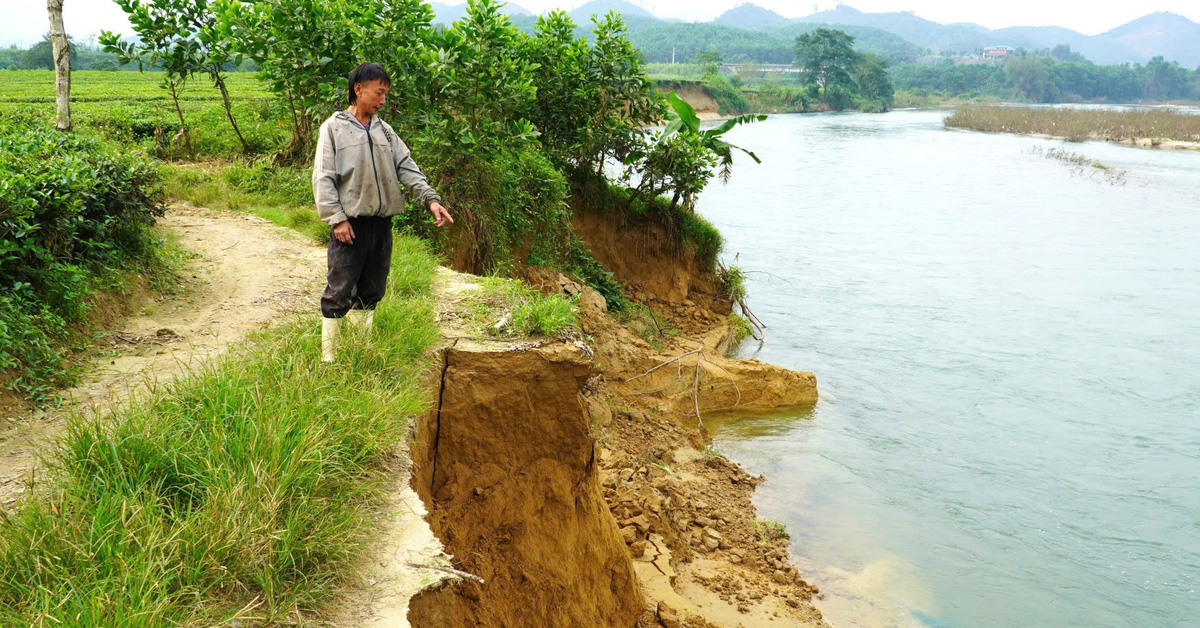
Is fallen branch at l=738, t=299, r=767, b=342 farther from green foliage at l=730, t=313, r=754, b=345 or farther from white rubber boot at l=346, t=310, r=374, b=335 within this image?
white rubber boot at l=346, t=310, r=374, b=335

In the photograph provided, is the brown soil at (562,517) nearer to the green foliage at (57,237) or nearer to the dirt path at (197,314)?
the dirt path at (197,314)

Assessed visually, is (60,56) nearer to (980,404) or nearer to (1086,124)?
(980,404)

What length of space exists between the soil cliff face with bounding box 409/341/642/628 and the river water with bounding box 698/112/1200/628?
2234mm

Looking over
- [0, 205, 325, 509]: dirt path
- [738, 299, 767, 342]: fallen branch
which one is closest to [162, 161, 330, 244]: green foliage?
[0, 205, 325, 509]: dirt path

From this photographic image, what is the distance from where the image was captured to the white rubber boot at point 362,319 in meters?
4.26

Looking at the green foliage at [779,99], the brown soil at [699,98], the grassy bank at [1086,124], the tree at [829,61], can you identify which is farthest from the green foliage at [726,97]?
the tree at [829,61]

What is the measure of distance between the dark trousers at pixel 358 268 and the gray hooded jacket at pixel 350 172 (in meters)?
0.11

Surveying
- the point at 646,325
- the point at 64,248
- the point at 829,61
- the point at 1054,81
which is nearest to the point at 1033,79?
the point at 1054,81

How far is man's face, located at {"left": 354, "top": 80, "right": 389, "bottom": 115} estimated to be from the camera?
395cm

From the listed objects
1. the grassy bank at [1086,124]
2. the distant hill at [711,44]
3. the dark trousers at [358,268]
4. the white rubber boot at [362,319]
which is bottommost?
the white rubber boot at [362,319]

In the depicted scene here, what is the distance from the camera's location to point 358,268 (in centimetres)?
418

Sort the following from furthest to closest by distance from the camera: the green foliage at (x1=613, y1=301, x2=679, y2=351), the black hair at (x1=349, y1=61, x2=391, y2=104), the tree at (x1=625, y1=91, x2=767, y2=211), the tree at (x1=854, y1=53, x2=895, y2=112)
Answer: the tree at (x1=854, y1=53, x2=895, y2=112), the tree at (x1=625, y1=91, x2=767, y2=211), the green foliage at (x1=613, y1=301, x2=679, y2=351), the black hair at (x1=349, y1=61, x2=391, y2=104)

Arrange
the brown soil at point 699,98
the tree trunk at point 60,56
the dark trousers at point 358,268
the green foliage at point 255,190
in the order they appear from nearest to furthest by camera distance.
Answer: the dark trousers at point 358,268
the tree trunk at point 60,56
the green foliage at point 255,190
the brown soil at point 699,98

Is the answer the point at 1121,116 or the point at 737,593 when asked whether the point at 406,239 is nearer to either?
the point at 737,593
